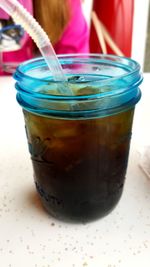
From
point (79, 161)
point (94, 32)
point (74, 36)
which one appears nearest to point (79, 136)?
point (79, 161)

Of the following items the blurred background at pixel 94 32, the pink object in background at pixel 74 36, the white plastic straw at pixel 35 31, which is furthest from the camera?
the pink object in background at pixel 74 36

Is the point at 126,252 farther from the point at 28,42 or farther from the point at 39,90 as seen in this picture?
the point at 28,42

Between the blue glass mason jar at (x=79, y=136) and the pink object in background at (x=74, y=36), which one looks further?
the pink object in background at (x=74, y=36)

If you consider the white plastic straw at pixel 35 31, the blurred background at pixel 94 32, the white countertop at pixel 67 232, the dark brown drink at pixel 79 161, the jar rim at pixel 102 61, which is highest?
the white plastic straw at pixel 35 31

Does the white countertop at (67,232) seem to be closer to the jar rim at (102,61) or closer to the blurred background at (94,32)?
the jar rim at (102,61)

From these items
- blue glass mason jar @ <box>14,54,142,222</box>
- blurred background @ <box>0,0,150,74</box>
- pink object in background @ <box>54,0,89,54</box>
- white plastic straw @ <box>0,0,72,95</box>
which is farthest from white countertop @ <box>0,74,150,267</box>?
pink object in background @ <box>54,0,89,54</box>

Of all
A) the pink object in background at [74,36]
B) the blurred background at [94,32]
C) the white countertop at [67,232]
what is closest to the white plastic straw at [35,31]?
the white countertop at [67,232]

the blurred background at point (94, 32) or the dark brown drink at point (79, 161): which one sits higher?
the dark brown drink at point (79, 161)

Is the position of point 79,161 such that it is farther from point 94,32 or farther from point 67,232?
point 94,32
